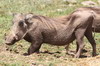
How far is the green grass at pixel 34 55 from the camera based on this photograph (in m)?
6.89

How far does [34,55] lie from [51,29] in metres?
0.95

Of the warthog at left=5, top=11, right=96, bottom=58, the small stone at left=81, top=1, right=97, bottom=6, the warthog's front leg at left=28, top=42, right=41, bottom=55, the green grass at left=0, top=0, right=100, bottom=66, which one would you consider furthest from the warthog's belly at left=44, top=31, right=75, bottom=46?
the small stone at left=81, top=1, right=97, bottom=6

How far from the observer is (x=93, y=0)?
18.7 m

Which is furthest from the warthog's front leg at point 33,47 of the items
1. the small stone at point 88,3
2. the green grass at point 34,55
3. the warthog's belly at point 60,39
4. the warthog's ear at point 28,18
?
the small stone at point 88,3

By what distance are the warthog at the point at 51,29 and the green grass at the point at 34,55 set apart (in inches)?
13.8

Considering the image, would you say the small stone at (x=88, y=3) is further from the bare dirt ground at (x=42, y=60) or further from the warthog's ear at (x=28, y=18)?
the bare dirt ground at (x=42, y=60)

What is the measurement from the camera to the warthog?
823cm

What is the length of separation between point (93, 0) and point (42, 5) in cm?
373

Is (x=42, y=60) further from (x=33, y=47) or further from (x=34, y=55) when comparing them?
(x=33, y=47)

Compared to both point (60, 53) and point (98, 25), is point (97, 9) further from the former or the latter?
point (60, 53)

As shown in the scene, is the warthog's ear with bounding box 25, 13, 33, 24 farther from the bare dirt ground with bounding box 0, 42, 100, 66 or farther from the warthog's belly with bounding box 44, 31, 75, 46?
the bare dirt ground with bounding box 0, 42, 100, 66

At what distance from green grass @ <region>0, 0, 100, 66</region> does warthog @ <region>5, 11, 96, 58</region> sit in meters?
0.35

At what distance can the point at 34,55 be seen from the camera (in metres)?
7.84

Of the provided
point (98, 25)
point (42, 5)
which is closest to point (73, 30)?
point (98, 25)
